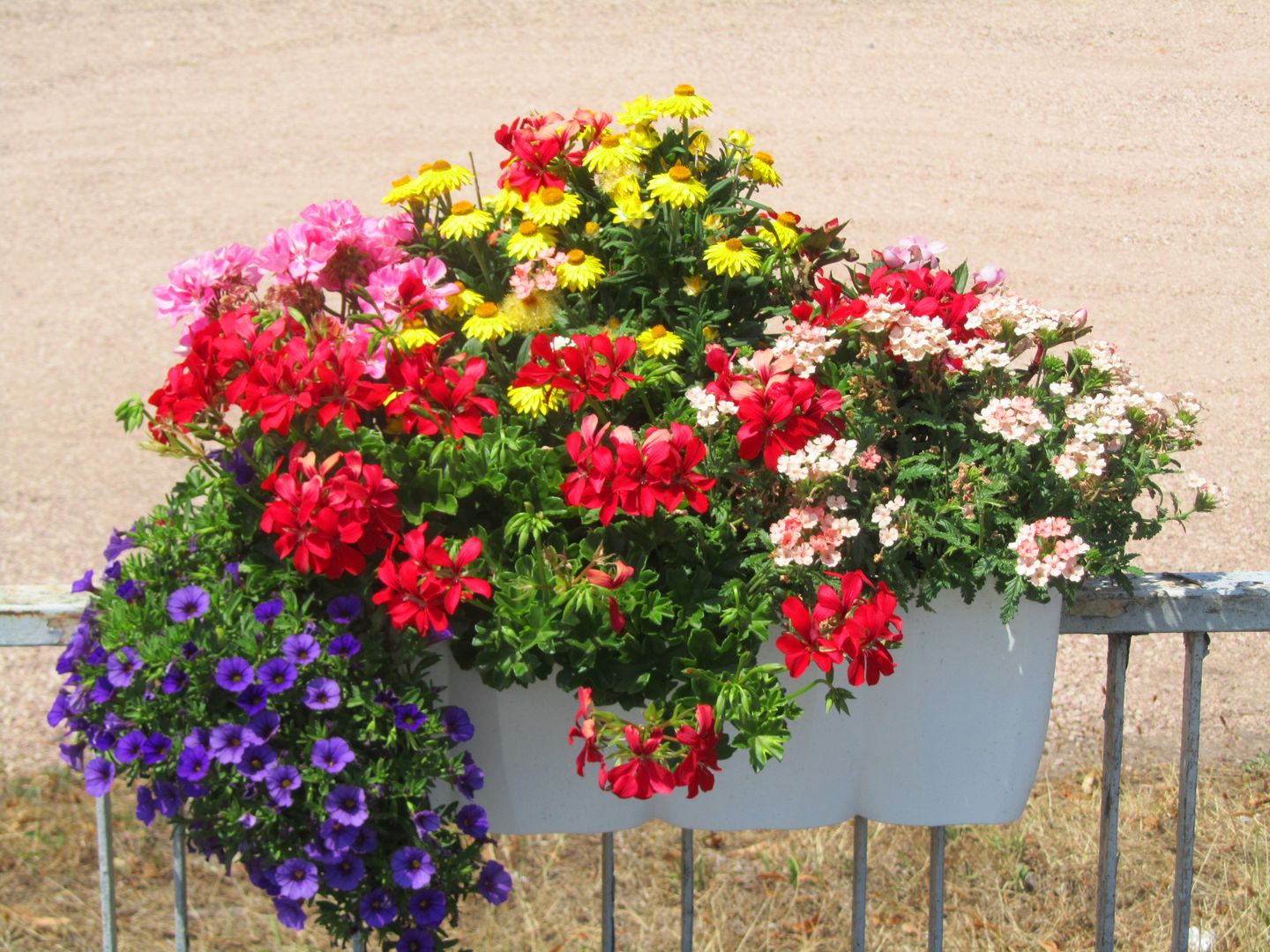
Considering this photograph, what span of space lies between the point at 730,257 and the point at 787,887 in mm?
1975

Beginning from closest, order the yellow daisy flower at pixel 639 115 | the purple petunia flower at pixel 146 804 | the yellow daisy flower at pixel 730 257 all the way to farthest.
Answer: the purple petunia flower at pixel 146 804
the yellow daisy flower at pixel 730 257
the yellow daisy flower at pixel 639 115

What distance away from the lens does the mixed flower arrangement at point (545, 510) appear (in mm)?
1251

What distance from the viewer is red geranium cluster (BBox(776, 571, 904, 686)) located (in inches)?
49.1

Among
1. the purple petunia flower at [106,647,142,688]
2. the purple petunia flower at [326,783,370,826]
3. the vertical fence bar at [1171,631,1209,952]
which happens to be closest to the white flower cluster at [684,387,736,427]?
the purple petunia flower at [326,783,370,826]

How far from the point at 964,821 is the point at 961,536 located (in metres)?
0.39

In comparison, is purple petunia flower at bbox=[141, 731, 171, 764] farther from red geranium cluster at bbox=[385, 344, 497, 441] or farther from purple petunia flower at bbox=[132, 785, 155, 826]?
red geranium cluster at bbox=[385, 344, 497, 441]

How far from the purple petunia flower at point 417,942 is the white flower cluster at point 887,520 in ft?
1.98

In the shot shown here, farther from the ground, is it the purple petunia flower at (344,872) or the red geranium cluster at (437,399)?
the red geranium cluster at (437,399)

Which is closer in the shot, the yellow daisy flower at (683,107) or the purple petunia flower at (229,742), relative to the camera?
the purple petunia flower at (229,742)

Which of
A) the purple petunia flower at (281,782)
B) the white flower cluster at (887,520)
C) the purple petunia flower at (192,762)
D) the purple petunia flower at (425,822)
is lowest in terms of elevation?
the purple petunia flower at (425,822)

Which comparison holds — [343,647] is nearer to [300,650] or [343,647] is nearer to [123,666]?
[300,650]

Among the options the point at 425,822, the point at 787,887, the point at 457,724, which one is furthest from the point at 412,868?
the point at 787,887

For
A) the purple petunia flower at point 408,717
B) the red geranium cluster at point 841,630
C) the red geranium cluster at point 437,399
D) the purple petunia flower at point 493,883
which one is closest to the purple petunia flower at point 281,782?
the purple petunia flower at point 408,717

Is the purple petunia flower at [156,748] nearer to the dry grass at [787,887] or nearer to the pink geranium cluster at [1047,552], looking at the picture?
the pink geranium cluster at [1047,552]
